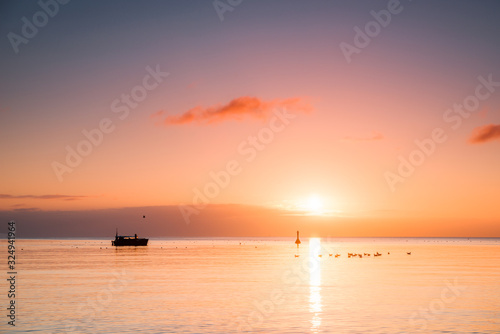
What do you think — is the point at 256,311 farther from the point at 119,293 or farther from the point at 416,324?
the point at 119,293

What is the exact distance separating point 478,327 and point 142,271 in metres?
55.5

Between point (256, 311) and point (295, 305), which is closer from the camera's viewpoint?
point (256, 311)

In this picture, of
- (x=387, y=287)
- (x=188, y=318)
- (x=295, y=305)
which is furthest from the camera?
(x=387, y=287)

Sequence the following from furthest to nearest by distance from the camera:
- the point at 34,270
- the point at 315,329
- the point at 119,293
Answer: the point at 34,270
the point at 119,293
the point at 315,329

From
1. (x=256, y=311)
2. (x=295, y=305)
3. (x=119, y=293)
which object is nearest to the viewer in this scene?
(x=256, y=311)

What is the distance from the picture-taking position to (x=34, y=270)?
261 feet

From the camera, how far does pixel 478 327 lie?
35531 millimetres

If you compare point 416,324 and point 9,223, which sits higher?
point 9,223

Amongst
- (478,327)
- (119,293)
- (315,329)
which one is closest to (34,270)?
(119,293)

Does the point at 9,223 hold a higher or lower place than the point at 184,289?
higher

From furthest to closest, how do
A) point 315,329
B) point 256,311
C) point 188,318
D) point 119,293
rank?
point 119,293 → point 256,311 → point 188,318 → point 315,329

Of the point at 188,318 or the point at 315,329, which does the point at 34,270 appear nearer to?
the point at 188,318

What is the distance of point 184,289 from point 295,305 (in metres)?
15.4

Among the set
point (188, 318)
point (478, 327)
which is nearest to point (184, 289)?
point (188, 318)
